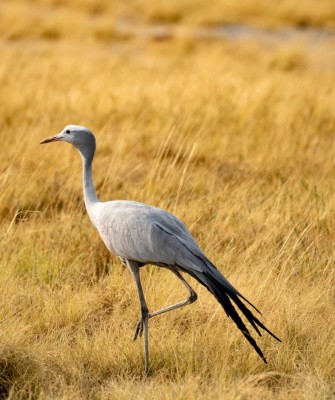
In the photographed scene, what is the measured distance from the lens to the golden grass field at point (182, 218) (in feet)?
13.7

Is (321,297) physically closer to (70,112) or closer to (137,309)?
(137,309)

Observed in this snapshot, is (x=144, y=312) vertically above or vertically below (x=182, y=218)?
above

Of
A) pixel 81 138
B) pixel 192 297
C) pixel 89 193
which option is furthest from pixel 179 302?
pixel 81 138

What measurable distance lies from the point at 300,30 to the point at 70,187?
13.2m

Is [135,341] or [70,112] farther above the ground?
[135,341]

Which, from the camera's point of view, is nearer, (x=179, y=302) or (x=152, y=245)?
(x=152, y=245)

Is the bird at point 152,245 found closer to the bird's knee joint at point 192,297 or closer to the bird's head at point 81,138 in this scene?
the bird's knee joint at point 192,297

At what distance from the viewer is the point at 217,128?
348 inches

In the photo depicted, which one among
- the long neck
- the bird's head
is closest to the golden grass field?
the long neck

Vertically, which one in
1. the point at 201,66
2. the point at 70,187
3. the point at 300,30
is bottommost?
the point at 300,30

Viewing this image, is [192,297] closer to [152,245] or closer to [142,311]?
[142,311]

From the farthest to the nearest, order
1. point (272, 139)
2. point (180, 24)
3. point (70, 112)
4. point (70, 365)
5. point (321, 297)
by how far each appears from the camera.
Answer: point (180, 24), point (70, 112), point (272, 139), point (321, 297), point (70, 365)

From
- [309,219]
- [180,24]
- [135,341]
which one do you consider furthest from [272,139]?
[180,24]

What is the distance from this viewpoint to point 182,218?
5934 millimetres
